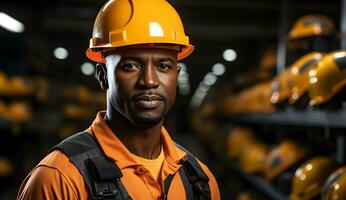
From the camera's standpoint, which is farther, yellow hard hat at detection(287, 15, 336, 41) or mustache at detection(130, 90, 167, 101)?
yellow hard hat at detection(287, 15, 336, 41)

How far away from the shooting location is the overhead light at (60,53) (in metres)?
12.5

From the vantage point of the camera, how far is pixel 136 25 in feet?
6.86

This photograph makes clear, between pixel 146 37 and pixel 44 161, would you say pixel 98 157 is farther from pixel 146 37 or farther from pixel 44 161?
pixel 146 37

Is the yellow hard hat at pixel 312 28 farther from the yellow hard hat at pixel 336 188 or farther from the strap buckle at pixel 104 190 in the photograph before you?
the strap buckle at pixel 104 190

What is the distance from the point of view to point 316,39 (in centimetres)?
447

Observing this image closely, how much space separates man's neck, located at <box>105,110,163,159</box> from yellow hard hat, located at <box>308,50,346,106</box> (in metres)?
1.41

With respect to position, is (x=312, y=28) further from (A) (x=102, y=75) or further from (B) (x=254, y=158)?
(A) (x=102, y=75)

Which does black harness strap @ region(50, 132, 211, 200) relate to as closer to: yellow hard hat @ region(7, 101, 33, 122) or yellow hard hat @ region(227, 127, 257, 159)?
yellow hard hat @ region(227, 127, 257, 159)

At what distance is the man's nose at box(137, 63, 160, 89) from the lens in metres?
1.99

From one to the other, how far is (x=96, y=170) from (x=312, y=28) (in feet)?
10.2

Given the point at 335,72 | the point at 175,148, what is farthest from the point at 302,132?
the point at 175,148

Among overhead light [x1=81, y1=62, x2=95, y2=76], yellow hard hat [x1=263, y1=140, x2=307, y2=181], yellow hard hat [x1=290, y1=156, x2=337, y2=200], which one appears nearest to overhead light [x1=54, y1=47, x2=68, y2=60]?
overhead light [x1=81, y1=62, x2=95, y2=76]

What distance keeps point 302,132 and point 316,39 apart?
1.20 m

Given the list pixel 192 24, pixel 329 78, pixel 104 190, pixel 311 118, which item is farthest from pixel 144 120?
pixel 192 24
